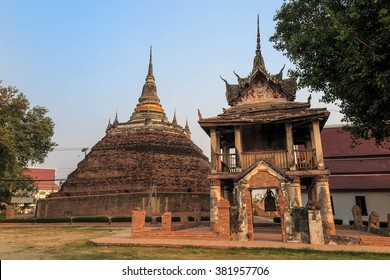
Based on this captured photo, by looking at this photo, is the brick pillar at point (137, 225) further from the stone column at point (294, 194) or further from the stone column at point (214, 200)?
the stone column at point (294, 194)

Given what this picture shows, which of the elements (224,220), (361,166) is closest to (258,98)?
(224,220)

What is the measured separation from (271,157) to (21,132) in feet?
68.9

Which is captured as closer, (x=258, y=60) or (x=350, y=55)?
(x=350, y=55)

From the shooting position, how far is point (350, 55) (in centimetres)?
967

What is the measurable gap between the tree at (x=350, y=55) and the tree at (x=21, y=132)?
20.5 metres

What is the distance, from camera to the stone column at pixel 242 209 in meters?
10.7

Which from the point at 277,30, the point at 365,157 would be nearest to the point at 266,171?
the point at 277,30

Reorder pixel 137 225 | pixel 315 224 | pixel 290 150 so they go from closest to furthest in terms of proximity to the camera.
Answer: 1. pixel 315 224
2. pixel 137 225
3. pixel 290 150

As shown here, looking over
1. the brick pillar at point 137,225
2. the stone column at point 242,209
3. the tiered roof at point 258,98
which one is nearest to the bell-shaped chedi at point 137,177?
the brick pillar at point 137,225

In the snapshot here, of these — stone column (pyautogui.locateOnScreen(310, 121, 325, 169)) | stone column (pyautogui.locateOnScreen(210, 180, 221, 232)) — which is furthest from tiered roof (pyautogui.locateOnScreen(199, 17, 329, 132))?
stone column (pyautogui.locateOnScreen(210, 180, 221, 232))

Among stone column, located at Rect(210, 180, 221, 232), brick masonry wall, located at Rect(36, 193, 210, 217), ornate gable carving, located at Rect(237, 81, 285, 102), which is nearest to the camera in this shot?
stone column, located at Rect(210, 180, 221, 232)

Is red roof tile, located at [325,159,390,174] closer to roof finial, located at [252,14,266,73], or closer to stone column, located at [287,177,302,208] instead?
roof finial, located at [252,14,266,73]

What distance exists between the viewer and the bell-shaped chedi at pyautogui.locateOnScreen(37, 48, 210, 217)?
25.4 meters

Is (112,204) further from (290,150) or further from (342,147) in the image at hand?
(342,147)
